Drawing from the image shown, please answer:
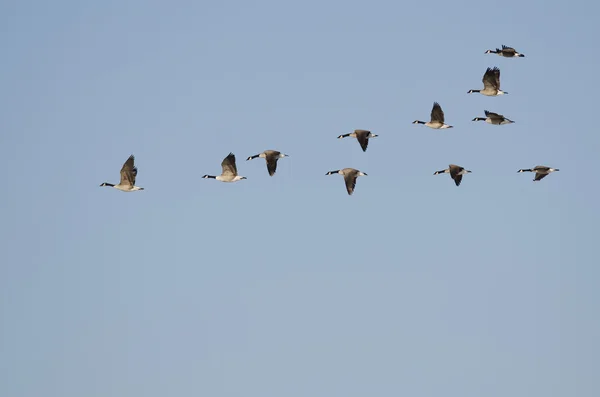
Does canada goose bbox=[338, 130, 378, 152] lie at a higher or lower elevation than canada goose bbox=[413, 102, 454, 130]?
lower

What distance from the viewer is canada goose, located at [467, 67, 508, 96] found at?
51.6m

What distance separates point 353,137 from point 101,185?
1049 cm

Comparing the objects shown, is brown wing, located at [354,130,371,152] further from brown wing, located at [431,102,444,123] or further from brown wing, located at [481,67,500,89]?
brown wing, located at [481,67,500,89]

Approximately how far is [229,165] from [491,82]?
1050cm

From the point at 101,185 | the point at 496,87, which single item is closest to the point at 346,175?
the point at 496,87

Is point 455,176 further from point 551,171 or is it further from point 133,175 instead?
point 133,175

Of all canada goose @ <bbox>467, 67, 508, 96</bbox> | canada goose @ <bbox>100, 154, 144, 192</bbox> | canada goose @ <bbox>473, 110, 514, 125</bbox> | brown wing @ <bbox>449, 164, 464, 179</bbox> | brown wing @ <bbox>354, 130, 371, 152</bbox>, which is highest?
canada goose @ <bbox>467, 67, 508, 96</bbox>

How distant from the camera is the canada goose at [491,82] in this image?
51.6m

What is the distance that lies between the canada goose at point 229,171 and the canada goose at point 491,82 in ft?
32.5

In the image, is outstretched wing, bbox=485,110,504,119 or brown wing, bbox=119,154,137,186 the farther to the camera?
outstretched wing, bbox=485,110,504,119

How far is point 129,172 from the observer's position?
51.2 meters

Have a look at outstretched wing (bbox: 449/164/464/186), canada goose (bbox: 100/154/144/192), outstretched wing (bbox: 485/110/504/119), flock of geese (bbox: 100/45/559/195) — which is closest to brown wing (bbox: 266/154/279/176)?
flock of geese (bbox: 100/45/559/195)

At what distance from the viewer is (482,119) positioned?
54562mm

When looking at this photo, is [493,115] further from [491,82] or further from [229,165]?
[229,165]
